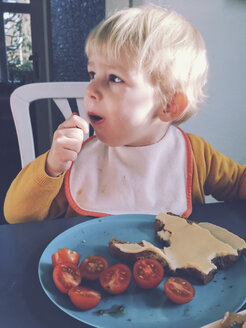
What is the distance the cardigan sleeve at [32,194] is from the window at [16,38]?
7.19 metres

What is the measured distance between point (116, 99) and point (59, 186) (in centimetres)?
34

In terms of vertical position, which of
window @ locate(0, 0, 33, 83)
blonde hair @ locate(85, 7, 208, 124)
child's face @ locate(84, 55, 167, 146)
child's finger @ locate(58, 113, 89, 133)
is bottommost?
window @ locate(0, 0, 33, 83)

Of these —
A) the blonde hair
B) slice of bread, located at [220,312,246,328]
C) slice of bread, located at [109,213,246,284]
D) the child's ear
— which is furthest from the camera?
the child's ear

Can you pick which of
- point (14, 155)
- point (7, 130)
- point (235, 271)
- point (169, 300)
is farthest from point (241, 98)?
point (7, 130)

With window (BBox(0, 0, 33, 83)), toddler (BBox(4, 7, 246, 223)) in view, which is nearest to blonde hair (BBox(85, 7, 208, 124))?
toddler (BBox(4, 7, 246, 223))

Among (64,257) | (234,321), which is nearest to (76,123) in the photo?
(64,257)

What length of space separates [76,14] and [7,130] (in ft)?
11.7

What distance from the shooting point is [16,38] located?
811 cm

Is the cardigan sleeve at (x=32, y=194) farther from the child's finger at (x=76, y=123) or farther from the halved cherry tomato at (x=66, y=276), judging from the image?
the halved cherry tomato at (x=66, y=276)

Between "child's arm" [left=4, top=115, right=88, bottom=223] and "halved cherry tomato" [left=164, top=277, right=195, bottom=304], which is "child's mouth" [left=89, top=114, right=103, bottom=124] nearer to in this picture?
"child's arm" [left=4, top=115, right=88, bottom=223]

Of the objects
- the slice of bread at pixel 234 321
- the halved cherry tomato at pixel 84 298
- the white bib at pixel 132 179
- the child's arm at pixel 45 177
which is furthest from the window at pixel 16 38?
the slice of bread at pixel 234 321

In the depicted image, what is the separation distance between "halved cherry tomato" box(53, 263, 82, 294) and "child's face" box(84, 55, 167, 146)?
0.44m

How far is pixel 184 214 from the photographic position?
3.33 feet

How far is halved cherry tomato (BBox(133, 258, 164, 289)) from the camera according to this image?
0.63m
